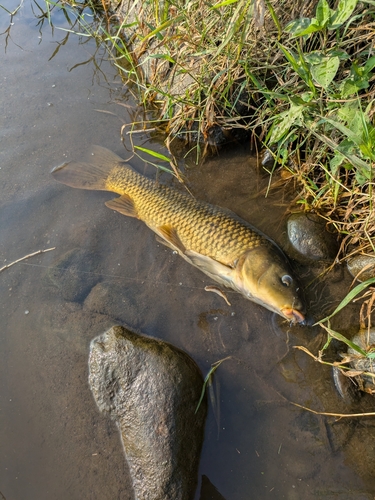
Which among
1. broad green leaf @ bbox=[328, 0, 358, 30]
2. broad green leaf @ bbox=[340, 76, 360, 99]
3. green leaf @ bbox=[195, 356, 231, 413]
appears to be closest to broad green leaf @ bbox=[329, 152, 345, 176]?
broad green leaf @ bbox=[340, 76, 360, 99]

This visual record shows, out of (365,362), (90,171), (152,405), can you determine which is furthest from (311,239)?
(90,171)

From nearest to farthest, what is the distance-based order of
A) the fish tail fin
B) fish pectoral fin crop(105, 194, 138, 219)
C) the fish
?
the fish < fish pectoral fin crop(105, 194, 138, 219) < the fish tail fin

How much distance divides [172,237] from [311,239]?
103 centimetres

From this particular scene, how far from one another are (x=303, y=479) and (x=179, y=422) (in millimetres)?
721

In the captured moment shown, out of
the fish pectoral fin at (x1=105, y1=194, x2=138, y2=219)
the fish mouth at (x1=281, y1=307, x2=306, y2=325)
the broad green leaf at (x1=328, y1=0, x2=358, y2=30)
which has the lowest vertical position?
the fish mouth at (x1=281, y1=307, x2=306, y2=325)

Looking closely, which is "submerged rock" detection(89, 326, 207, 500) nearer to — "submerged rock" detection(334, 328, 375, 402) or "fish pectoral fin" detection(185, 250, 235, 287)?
"fish pectoral fin" detection(185, 250, 235, 287)

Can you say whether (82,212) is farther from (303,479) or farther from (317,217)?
(303,479)

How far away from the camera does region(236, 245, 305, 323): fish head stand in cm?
254

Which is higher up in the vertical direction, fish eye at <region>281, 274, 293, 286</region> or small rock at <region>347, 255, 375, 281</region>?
fish eye at <region>281, 274, 293, 286</region>

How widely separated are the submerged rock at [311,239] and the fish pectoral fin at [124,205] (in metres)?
1.26

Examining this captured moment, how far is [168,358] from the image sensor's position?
239 cm

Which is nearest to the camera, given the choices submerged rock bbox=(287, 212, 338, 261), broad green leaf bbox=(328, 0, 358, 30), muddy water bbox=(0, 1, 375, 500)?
broad green leaf bbox=(328, 0, 358, 30)

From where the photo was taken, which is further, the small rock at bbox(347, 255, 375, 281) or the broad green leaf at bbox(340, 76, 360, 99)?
the small rock at bbox(347, 255, 375, 281)

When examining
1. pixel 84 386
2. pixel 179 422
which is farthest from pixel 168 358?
pixel 84 386
